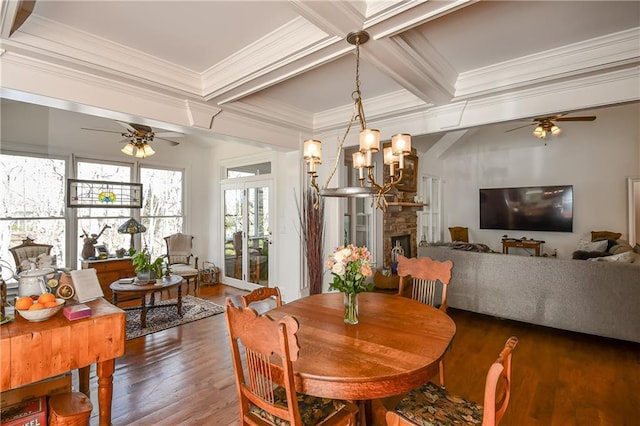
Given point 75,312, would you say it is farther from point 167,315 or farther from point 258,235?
point 258,235

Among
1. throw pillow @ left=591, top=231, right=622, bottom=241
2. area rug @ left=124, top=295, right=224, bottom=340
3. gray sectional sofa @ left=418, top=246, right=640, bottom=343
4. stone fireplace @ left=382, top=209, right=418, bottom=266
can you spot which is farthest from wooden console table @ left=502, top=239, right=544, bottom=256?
area rug @ left=124, top=295, right=224, bottom=340

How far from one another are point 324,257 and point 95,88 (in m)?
3.06

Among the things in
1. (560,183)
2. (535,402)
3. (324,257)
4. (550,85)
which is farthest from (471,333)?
(560,183)

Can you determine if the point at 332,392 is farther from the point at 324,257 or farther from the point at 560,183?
the point at 560,183

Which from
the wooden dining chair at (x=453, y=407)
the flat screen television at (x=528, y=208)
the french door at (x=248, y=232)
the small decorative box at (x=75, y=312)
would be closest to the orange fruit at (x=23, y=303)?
the small decorative box at (x=75, y=312)

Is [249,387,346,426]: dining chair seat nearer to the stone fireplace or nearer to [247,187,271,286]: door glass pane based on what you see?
[247,187,271,286]: door glass pane

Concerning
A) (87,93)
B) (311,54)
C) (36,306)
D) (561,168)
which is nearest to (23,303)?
(36,306)

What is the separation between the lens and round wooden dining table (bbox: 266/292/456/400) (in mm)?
1264

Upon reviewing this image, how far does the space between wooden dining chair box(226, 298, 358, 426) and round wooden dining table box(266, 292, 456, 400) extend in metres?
0.10

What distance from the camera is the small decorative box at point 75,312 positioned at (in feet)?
5.36

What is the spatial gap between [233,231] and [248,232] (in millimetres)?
424

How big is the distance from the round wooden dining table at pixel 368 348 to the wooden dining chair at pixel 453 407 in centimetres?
19

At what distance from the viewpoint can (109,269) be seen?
4566 millimetres

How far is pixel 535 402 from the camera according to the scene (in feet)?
7.43
